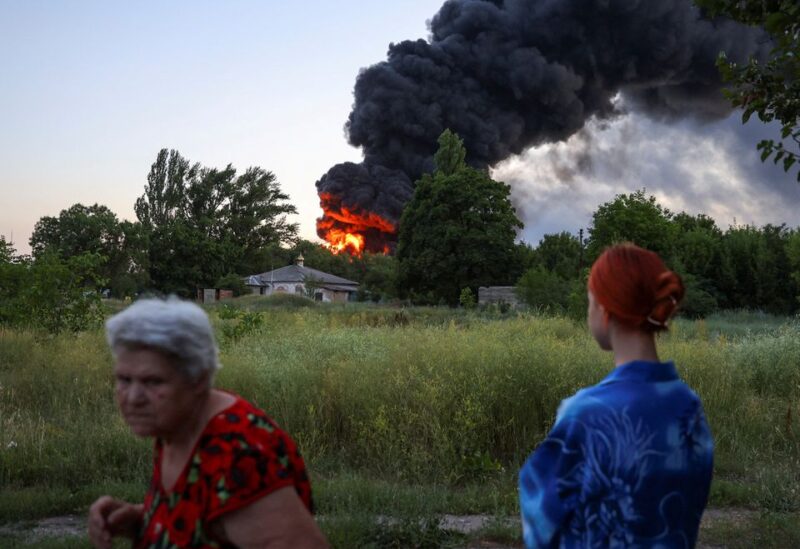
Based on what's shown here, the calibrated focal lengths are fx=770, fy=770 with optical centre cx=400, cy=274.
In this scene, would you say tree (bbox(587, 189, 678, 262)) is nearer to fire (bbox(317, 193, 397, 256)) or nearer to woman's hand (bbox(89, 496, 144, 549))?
woman's hand (bbox(89, 496, 144, 549))

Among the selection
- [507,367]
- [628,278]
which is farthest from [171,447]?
[507,367]

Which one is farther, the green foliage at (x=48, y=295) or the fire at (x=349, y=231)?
the fire at (x=349, y=231)

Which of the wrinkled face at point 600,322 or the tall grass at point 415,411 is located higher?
the wrinkled face at point 600,322

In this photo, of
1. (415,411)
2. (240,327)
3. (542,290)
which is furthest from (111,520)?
(542,290)

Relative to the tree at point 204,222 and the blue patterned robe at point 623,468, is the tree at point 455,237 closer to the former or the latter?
the tree at point 204,222

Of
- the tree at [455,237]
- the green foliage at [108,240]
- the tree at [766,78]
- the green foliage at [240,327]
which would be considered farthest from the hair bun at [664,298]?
the green foliage at [108,240]

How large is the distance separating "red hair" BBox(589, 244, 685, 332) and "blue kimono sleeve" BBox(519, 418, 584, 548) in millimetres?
350

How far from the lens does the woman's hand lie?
216cm

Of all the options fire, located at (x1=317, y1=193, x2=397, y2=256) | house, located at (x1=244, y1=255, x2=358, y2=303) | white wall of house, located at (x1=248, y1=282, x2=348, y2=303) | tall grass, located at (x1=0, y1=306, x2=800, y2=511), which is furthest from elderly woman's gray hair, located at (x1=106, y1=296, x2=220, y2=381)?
fire, located at (x1=317, y1=193, x2=397, y2=256)

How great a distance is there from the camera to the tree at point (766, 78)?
445cm

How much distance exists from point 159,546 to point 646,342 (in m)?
1.47

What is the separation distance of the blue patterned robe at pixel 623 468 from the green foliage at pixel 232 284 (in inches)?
2693

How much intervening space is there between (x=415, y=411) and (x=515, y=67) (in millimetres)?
84799

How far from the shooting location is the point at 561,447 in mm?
2221
